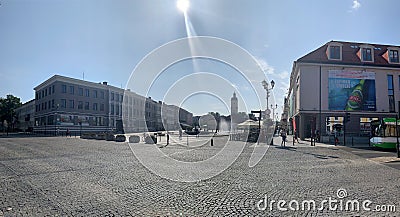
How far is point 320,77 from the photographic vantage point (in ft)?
Answer: 116

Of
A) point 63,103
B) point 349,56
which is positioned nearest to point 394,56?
point 349,56

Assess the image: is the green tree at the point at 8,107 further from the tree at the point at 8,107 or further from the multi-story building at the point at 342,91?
the multi-story building at the point at 342,91

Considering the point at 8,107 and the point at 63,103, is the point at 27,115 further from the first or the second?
the point at 63,103

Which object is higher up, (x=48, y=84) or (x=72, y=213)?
(x=48, y=84)

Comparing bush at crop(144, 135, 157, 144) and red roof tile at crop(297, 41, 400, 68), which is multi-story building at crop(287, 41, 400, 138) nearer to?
red roof tile at crop(297, 41, 400, 68)

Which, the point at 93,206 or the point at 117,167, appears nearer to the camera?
the point at 93,206

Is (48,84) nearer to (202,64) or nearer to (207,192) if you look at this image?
(202,64)

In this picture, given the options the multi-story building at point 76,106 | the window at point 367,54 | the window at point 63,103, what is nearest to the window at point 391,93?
the window at point 367,54

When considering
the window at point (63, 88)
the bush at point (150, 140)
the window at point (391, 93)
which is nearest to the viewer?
the bush at point (150, 140)

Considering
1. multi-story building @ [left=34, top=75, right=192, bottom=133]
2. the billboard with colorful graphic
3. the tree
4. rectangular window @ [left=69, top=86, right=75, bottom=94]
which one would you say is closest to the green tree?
the tree

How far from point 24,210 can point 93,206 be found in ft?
4.58

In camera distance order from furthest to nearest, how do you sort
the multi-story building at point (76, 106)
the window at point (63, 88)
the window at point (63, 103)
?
1. the window at point (63, 88)
2. the window at point (63, 103)
3. the multi-story building at point (76, 106)

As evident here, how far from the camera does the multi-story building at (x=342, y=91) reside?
3488 cm

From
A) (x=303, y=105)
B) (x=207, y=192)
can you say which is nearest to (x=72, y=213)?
(x=207, y=192)
